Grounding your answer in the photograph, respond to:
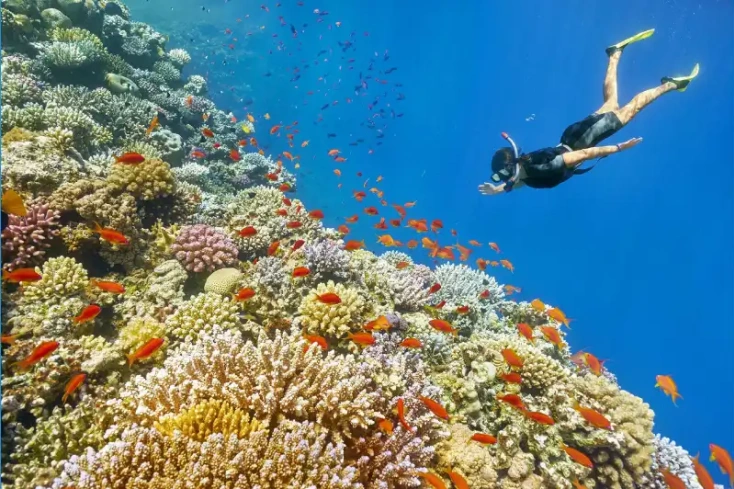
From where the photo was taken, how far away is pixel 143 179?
671cm

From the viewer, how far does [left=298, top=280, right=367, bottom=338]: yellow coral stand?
5520 millimetres

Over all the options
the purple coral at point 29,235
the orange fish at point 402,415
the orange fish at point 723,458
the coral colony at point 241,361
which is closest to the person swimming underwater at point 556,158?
the coral colony at point 241,361

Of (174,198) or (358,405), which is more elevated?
(174,198)

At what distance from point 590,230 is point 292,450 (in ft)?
412

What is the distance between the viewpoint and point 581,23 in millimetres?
74250

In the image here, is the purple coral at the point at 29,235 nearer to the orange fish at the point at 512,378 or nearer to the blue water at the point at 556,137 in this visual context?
the orange fish at the point at 512,378

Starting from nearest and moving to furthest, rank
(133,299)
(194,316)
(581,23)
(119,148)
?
(194,316), (133,299), (119,148), (581,23)

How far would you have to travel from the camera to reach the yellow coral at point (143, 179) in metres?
6.53

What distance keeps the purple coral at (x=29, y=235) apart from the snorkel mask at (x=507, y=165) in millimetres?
6659

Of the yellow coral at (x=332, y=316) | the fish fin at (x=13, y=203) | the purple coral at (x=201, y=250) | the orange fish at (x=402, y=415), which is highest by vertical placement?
the purple coral at (x=201, y=250)

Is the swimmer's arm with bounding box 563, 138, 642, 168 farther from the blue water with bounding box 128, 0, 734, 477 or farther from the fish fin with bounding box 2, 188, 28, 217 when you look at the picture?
the blue water with bounding box 128, 0, 734, 477

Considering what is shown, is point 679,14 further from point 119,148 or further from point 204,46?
point 119,148

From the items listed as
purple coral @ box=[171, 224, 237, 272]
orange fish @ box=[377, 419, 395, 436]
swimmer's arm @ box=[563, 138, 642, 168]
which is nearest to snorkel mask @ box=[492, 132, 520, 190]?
swimmer's arm @ box=[563, 138, 642, 168]

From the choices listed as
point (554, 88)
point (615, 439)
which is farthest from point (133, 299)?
point (554, 88)
